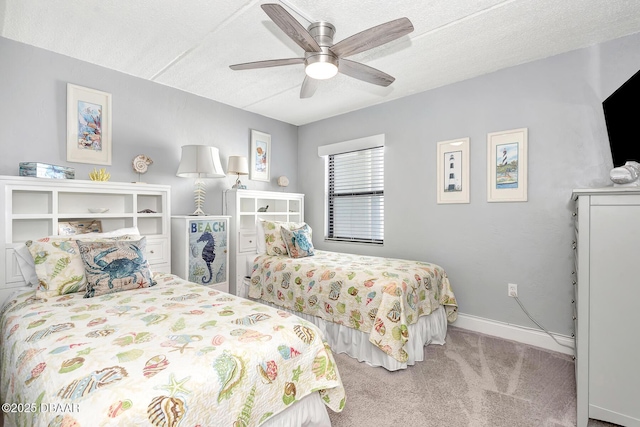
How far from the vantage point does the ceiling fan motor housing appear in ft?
6.50


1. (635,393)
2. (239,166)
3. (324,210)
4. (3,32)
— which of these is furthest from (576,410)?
(3,32)

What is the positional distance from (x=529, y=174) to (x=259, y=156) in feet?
10.3

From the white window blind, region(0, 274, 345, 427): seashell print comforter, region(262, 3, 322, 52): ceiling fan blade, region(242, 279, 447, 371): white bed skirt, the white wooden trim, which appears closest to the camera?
region(0, 274, 345, 427): seashell print comforter

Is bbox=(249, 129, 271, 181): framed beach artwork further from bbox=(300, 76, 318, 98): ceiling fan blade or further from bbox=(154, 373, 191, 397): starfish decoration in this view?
bbox=(154, 373, 191, 397): starfish decoration

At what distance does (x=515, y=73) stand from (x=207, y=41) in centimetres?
274

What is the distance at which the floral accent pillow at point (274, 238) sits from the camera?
3406 millimetres

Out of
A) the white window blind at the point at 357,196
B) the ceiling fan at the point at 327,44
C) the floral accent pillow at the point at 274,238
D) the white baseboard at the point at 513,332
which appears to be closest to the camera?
the ceiling fan at the point at 327,44

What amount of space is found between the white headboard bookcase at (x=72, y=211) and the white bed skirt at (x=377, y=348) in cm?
163

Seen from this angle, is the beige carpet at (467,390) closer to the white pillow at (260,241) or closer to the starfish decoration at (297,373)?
the starfish decoration at (297,373)

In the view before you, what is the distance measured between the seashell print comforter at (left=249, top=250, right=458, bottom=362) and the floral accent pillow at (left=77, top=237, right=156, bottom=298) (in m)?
1.25

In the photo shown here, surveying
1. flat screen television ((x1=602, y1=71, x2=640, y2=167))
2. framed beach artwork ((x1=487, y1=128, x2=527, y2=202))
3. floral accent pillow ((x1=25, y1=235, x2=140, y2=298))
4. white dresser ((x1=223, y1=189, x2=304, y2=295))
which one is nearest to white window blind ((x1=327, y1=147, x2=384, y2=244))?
white dresser ((x1=223, y1=189, x2=304, y2=295))

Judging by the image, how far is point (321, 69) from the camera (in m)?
2.08

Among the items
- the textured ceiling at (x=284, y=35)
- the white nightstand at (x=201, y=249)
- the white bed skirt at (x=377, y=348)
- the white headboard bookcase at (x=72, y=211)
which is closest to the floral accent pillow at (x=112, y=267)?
the white headboard bookcase at (x=72, y=211)

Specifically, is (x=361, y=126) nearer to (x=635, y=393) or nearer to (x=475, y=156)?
(x=475, y=156)
